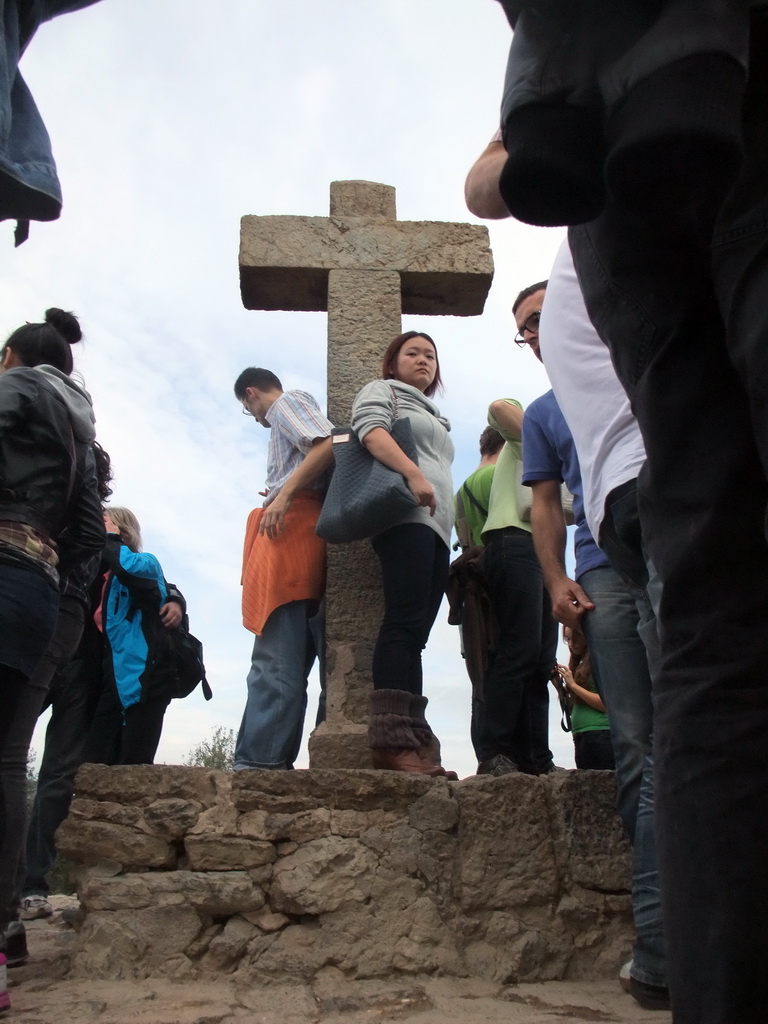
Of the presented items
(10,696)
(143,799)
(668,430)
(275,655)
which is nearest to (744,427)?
(668,430)

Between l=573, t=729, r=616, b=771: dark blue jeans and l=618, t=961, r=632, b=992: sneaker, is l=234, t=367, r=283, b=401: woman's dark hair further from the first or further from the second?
l=618, t=961, r=632, b=992: sneaker

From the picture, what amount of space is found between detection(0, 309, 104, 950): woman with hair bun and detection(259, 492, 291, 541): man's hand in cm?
76

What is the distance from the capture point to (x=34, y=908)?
3.26 m

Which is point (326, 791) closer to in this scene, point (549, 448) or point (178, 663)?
point (549, 448)

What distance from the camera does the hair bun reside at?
124 inches

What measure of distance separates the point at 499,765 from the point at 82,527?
1513 millimetres

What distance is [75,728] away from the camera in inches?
141

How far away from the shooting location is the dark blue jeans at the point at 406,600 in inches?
116

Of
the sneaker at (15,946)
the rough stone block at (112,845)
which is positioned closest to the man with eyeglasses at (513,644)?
the rough stone block at (112,845)

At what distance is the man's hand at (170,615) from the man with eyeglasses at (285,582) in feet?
1.85

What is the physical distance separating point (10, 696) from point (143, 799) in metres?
0.54

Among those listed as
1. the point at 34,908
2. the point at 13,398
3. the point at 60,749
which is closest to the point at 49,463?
the point at 13,398

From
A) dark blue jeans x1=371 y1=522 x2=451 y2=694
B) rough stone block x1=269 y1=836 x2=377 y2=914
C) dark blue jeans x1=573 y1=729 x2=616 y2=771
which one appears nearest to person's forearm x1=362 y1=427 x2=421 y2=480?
dark blue jeans x1=371 y1=522 x2=451 y2=694

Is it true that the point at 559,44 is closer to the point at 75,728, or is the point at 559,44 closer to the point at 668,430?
the point at 668,430
